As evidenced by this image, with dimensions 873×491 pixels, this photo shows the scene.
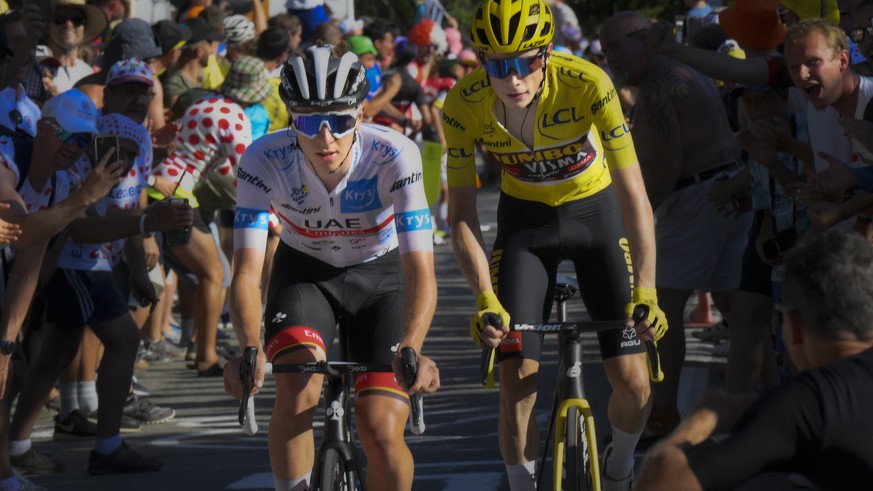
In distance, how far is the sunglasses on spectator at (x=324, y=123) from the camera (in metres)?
5.48

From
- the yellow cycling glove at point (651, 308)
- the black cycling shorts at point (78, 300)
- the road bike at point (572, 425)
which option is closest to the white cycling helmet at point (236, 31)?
the black cycling shorts at point (78, 300)

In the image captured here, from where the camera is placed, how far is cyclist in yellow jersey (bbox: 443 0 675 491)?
233 inches

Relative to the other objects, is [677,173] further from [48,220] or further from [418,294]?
[48,220]

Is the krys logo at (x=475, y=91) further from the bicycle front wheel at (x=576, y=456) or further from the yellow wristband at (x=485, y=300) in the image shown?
the bicycle front wheel at (x=576, y=456)

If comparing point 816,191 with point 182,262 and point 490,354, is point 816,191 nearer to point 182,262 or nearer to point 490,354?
point 490,354

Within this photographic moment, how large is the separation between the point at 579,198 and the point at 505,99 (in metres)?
0.70

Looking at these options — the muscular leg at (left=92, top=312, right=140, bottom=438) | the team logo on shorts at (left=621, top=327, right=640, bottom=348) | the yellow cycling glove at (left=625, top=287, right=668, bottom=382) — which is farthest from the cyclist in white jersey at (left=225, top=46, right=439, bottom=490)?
the muscular leg at (left=92, top=312, right=140, bottom=438)

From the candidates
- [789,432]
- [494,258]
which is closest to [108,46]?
[494,258]

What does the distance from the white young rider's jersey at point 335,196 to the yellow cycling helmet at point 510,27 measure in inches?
20.8

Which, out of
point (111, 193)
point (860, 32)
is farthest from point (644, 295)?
point (111, 193)

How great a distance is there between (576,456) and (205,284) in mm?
5566

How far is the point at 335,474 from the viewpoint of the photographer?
5230 millimetres

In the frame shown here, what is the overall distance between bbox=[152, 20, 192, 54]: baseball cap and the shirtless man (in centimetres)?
501

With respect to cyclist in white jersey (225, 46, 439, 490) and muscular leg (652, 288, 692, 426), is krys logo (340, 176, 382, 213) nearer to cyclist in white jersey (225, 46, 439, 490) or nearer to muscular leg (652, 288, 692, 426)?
cyclist in white jersey (225, 46, 439, 490)
